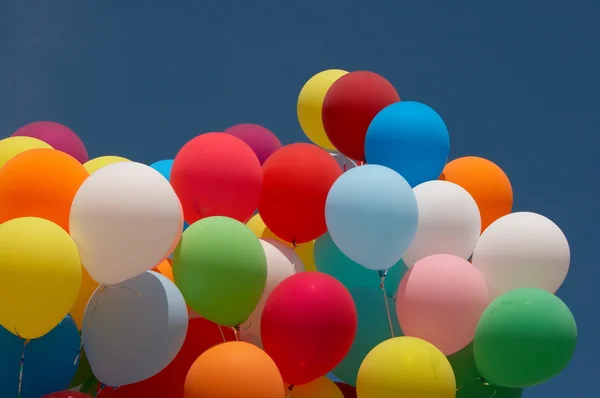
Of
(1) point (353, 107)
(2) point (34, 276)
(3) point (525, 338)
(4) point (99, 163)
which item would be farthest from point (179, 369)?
(1) point (353, 107)

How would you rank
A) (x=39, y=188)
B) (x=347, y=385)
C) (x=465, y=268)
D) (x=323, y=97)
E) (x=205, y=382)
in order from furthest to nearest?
(x=323, y=97)
(x=347, y=385)
(x=465, y=268)
(x=39, y=188)
(x=205, y=382)

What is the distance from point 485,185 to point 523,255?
39.1 inches

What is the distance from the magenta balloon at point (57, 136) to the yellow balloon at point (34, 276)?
203cm

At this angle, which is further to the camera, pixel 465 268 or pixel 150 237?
pixel 465 268

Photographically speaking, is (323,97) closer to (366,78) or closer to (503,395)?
(366,78)

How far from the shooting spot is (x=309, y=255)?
296 inches

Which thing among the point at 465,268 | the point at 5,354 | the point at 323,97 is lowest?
the point at 5,354

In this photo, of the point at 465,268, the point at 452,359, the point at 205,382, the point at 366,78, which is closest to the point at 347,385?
the point at 452,359

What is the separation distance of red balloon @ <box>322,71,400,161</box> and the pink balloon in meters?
1.37

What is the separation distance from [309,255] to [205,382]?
6.81 ft

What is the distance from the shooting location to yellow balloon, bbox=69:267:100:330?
616cm

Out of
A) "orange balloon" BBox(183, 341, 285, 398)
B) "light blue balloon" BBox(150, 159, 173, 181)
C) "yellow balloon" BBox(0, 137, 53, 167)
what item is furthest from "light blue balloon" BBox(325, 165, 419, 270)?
"yellow balloon" BBox(0, 137, 53, 167)

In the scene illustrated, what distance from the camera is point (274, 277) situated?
259 inches

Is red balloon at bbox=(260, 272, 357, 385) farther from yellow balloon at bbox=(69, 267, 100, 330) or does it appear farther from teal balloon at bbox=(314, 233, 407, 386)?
yellow balloon at bbox=(69, 267, 100, 330)
